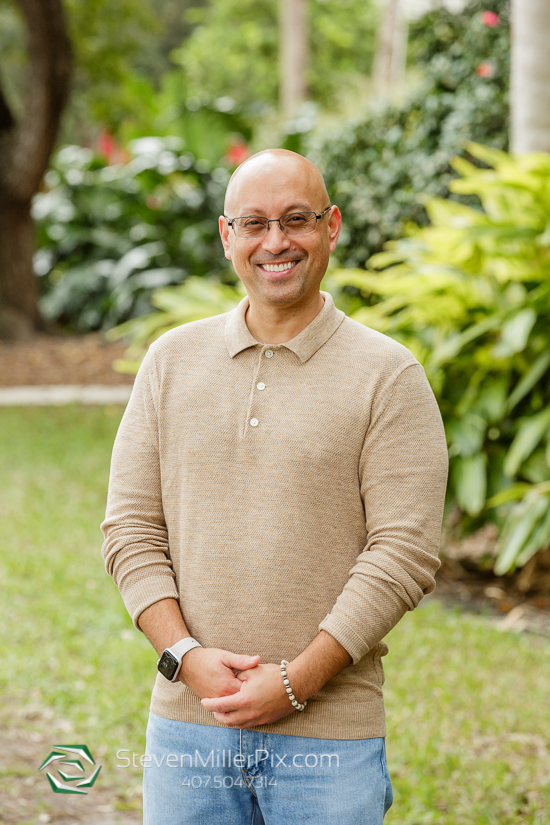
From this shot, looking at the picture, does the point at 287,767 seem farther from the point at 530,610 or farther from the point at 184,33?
the point at 184,33

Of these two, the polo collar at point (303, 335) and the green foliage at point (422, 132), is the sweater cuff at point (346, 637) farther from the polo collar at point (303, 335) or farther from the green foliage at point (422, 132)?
the green foliage at point (422, 132)

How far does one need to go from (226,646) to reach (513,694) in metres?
2.42

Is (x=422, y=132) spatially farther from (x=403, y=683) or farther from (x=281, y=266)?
(x=281, y=266)

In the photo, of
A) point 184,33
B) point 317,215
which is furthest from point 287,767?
point 184,33

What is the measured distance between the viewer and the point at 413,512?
1.65 m

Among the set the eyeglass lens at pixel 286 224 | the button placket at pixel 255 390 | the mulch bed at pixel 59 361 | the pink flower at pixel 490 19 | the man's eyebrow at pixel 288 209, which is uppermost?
the man's eyebrow at pixel 288 209

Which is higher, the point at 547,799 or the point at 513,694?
the point at 547,799

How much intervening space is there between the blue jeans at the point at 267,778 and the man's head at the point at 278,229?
843 millimetres

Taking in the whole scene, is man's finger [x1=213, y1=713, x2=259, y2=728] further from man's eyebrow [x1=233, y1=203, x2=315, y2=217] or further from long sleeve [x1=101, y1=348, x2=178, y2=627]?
man's eyebrow [x1=233, y1=203, x2=315, y2=217]

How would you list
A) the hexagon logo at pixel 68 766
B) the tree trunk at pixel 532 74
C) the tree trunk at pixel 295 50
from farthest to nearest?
the tree trunk at pixel 295 50 → the tree trunk at pixel 532 74 → the hexagon logo at pixel 68 766

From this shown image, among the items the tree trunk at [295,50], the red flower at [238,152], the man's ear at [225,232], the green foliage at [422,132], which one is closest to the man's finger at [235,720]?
the man's ear at [225,232]

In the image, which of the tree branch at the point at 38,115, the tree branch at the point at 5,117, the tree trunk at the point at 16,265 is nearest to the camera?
the tree branch at the point at 38,115

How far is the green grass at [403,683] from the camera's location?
10.1 feet

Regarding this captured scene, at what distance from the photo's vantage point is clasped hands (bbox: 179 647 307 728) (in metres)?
1.60
